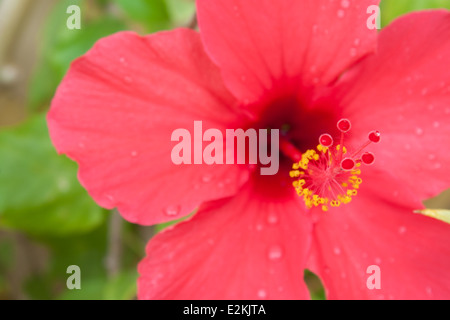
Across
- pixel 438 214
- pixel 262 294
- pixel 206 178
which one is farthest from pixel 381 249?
pixel 206 178

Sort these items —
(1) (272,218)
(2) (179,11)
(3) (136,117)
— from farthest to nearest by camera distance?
1. (2) (179,11)
2. (1) (272,218)
3. (3) (136,117)

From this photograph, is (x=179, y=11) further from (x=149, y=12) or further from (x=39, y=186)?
(x=39, y=186)

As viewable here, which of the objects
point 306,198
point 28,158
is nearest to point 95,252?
point 28,158

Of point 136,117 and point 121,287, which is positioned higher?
point 136,117

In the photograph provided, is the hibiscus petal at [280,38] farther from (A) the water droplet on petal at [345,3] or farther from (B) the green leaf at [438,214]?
(B) the green leaf at [438,214]

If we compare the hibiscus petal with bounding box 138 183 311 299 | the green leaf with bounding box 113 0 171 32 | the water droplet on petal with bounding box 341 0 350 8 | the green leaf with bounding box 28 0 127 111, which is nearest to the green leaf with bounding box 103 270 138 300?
the hibiscus petal with bounding box 138 183 311 299

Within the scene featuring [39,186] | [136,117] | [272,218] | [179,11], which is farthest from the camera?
[179,11]
